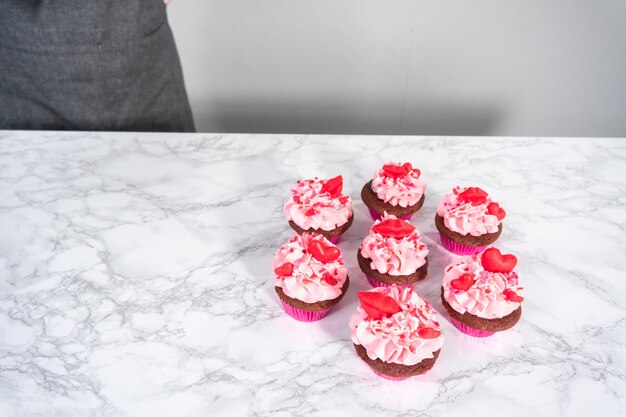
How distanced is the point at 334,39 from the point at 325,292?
4.11ft

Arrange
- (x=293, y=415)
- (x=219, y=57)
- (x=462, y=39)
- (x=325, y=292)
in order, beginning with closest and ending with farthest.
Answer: (x=293, y=415), (x=325, y=292), (x=462, y=39), (x=219, y=57)

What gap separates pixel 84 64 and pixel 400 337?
4.06ft

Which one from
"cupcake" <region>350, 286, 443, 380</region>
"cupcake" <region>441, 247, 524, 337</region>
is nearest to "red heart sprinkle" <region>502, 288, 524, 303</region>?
"cupcake" <region>441, 247, 524, 337</region>

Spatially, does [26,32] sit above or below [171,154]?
above

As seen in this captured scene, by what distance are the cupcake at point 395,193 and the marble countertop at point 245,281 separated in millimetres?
67

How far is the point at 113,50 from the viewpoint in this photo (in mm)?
1627

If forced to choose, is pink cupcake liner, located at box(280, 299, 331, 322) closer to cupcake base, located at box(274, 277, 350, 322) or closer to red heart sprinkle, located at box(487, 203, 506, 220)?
cupcake base, located at box(274, 277, 350, 322)

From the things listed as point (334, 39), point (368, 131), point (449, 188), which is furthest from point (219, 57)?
point (449, 188)

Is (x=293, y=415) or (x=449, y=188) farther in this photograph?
(x=449, y=188)

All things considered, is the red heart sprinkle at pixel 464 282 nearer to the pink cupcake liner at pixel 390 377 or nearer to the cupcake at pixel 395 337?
the cupcake at pixel 395 337

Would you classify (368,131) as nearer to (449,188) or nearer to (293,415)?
(449,188)

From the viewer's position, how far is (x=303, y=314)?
3.58 feet

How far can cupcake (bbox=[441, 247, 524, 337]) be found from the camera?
1037 millimetres

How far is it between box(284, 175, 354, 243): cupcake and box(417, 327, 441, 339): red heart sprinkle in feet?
1.14
